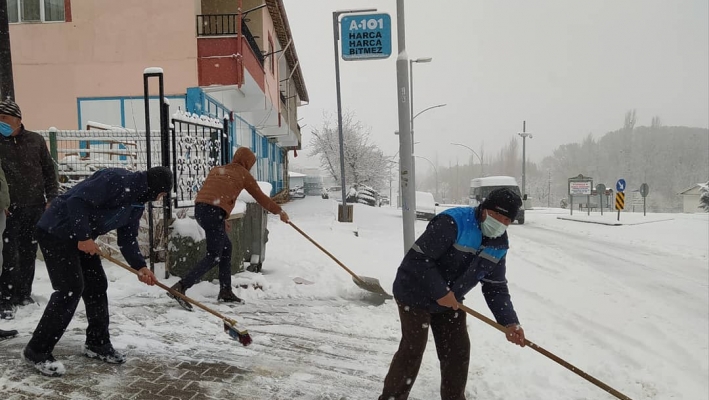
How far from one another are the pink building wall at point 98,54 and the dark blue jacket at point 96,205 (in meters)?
8.84

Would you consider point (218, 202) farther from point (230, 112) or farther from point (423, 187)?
point (423, 187)

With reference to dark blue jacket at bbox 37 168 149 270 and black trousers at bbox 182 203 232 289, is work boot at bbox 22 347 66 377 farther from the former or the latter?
black trousers at bbox 182 203 232 289

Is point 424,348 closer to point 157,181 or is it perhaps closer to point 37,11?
point 157,181

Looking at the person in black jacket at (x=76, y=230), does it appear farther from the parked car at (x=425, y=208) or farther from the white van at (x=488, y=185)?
the white van at (x=488, y=185)

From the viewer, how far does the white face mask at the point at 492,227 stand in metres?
2.74

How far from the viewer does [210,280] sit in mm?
5773

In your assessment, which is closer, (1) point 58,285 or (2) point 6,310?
(1) point 58,285

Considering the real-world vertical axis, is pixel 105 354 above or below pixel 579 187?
below

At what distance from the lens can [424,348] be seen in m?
2.95

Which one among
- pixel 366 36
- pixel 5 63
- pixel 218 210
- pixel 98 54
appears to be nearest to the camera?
pixel 218 210

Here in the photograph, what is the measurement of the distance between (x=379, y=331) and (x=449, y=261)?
2.23m

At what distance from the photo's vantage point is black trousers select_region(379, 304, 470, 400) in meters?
2.89

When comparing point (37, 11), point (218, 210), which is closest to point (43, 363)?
point (218, 210)

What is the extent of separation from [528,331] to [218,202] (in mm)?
3837
